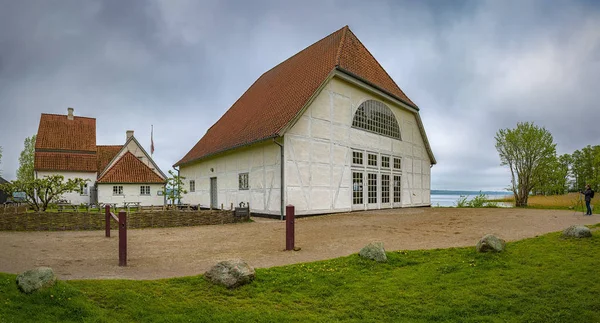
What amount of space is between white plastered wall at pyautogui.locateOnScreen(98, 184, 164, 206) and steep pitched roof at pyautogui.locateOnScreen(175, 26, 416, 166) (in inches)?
300

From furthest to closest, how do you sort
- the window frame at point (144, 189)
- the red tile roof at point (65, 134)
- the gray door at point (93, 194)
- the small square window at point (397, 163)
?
1. the red tile roof at point (65, 134)
2. the gray door at point (93, 194)
3. the window frame at point (144, 189)
4. the small square window at point (397, 163)

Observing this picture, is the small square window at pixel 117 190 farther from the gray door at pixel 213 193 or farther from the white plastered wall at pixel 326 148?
the white plastered wall at pixel 326 148

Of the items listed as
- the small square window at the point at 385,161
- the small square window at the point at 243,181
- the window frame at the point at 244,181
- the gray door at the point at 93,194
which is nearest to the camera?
the window frame at the point at 244,181

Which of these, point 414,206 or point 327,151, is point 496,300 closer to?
point 327,151

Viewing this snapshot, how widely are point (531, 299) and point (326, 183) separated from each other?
12.7m

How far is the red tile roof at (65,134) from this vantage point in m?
34.9

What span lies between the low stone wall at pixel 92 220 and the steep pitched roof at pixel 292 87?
422 cm

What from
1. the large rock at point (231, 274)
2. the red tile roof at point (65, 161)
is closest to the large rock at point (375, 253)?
the large rock at point (231, 274)

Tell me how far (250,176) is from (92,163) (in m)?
24.1

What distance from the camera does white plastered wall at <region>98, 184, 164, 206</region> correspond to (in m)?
30.3

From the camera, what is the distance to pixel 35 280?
16.7 ft

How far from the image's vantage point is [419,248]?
28.0 ft

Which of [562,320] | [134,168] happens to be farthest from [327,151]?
[134,168]

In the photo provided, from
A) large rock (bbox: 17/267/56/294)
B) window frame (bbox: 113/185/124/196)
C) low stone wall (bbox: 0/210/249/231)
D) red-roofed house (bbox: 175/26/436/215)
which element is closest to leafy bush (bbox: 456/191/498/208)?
red-roofed house (bbox: 175/26/436/215)
